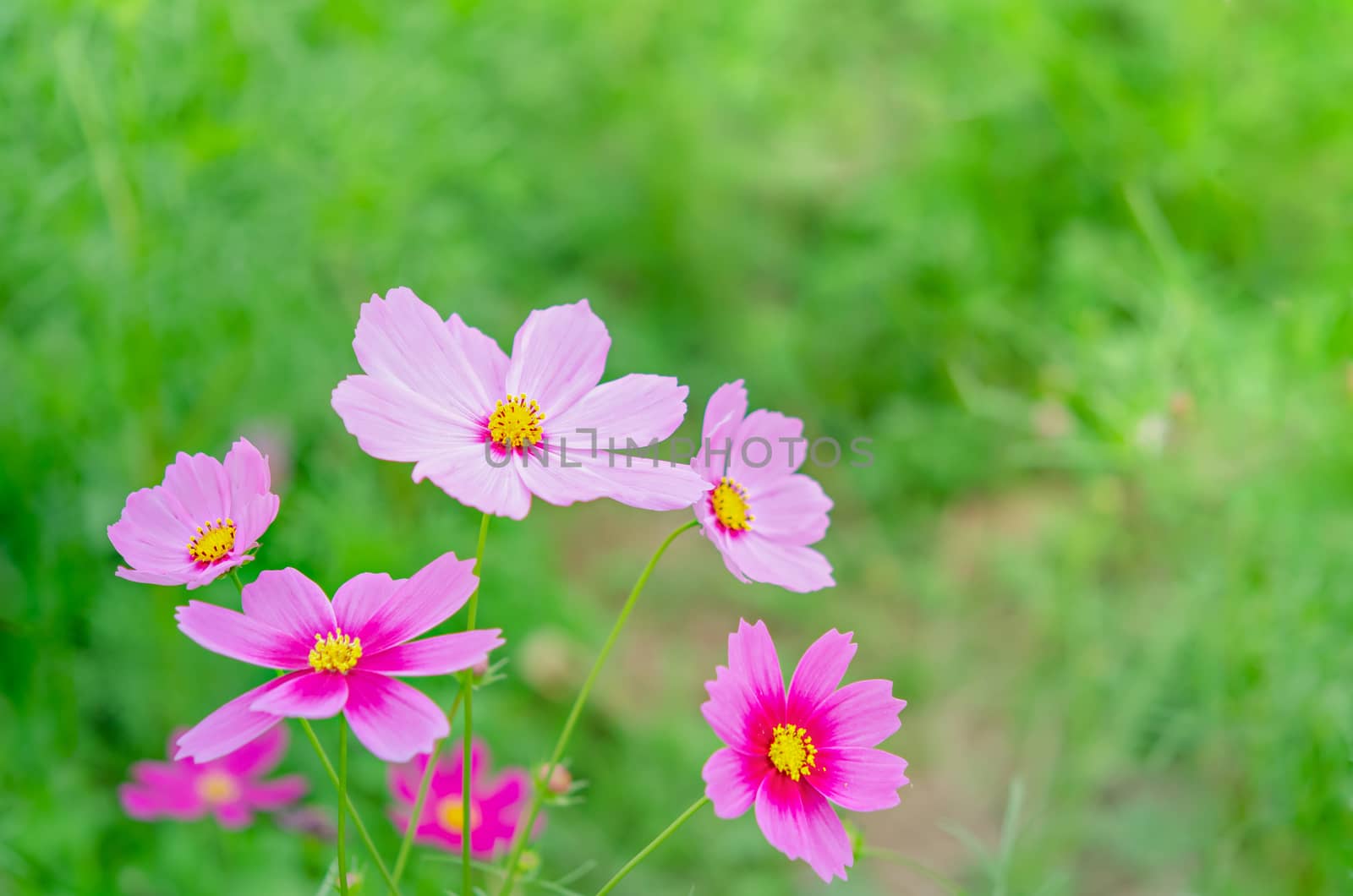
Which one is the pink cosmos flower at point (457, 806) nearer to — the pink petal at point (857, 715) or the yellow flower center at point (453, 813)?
the yellow flower center at point (453, 813)

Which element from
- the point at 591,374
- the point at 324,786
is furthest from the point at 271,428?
the point at 591,374

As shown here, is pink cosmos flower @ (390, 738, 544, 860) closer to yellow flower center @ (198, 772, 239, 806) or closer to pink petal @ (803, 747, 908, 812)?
yellow flower center @ (198, 772, 239, 806)

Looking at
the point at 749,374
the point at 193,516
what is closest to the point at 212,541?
the point at 193,516

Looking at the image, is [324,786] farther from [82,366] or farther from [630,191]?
[630,191]

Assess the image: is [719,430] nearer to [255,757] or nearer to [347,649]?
[347,649]

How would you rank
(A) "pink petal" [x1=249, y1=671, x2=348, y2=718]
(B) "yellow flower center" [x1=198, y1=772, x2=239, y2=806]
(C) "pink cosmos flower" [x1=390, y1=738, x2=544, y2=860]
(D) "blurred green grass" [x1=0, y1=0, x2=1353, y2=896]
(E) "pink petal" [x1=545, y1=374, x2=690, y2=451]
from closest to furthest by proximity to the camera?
(A) "pink petal" [x1=249, y1=671, x2=348, y2=718] < (E) "pink petal" [x1=545, y1=374, x2=690, y2=451] < (C) "pink cosmos flower" [x1=390, y1=738, x2=544, y2=860] < (B) "yellow flower center" [x1=198, y1=772, x2=239, y2=806] < (D) "blurred green grass" [x1=0, y1=0, x2=1353, y2=896]

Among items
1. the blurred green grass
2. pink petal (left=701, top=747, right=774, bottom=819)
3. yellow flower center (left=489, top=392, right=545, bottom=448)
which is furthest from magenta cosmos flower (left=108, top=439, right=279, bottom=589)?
the blurred green grass
